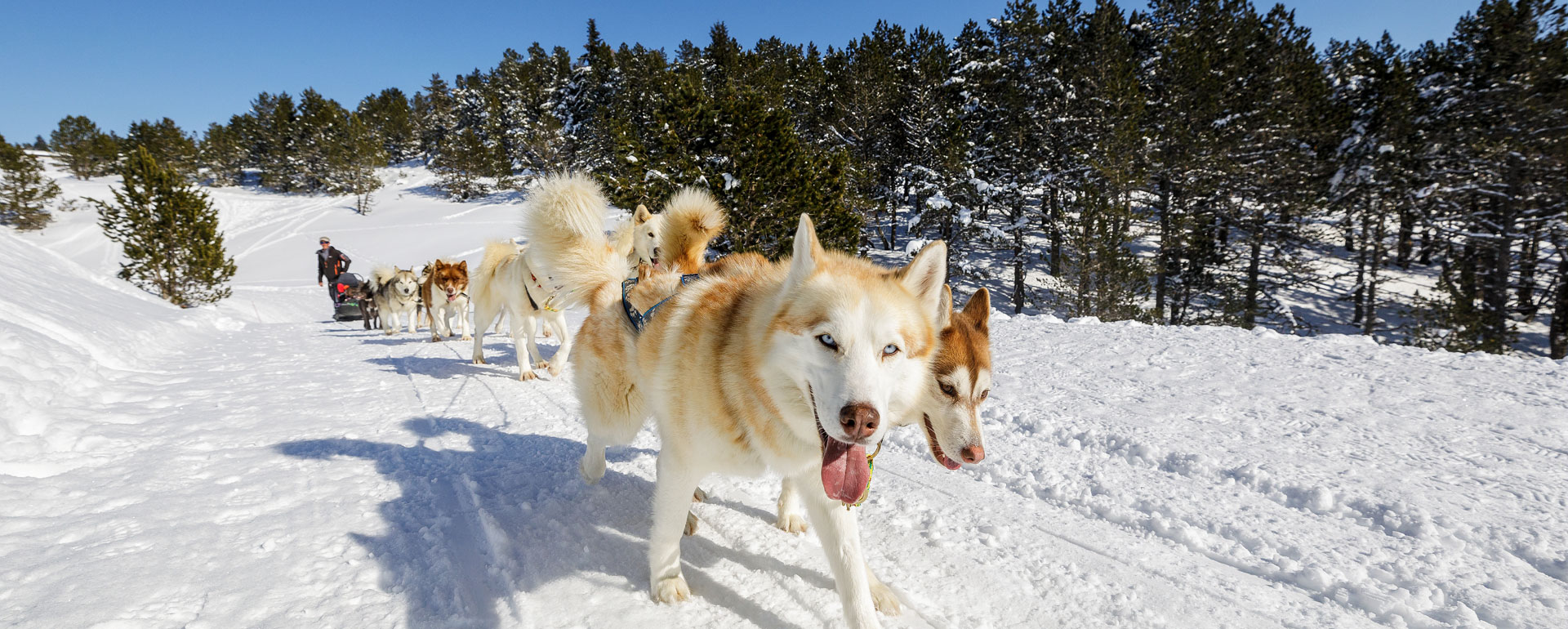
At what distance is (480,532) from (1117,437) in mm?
3775

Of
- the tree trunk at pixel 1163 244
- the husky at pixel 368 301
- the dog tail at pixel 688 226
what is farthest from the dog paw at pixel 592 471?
the tree trunk at pixel 1163 244

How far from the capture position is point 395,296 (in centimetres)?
1268

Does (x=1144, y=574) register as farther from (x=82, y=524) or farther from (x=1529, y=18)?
(x=1529, y=18)

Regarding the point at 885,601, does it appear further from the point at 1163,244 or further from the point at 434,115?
the point at 434,115

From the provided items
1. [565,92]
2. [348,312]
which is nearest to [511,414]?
[348,312]

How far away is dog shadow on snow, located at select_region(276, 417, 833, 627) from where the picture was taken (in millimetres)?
2148

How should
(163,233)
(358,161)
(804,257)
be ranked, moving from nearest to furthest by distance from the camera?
(804,257)
(163,233)
(358,161)

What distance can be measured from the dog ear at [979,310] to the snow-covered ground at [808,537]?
0.96 metres

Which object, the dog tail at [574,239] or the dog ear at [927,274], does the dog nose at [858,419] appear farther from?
the dog tail at [574,239]

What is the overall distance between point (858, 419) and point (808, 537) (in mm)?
1378

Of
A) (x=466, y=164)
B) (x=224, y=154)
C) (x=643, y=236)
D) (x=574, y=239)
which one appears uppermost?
(x=224, y=154)

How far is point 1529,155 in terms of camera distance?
13.5m

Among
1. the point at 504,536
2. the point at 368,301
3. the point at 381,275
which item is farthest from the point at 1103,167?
the point at 368,301

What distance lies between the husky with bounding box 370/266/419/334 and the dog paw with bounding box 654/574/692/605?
1231 cm
